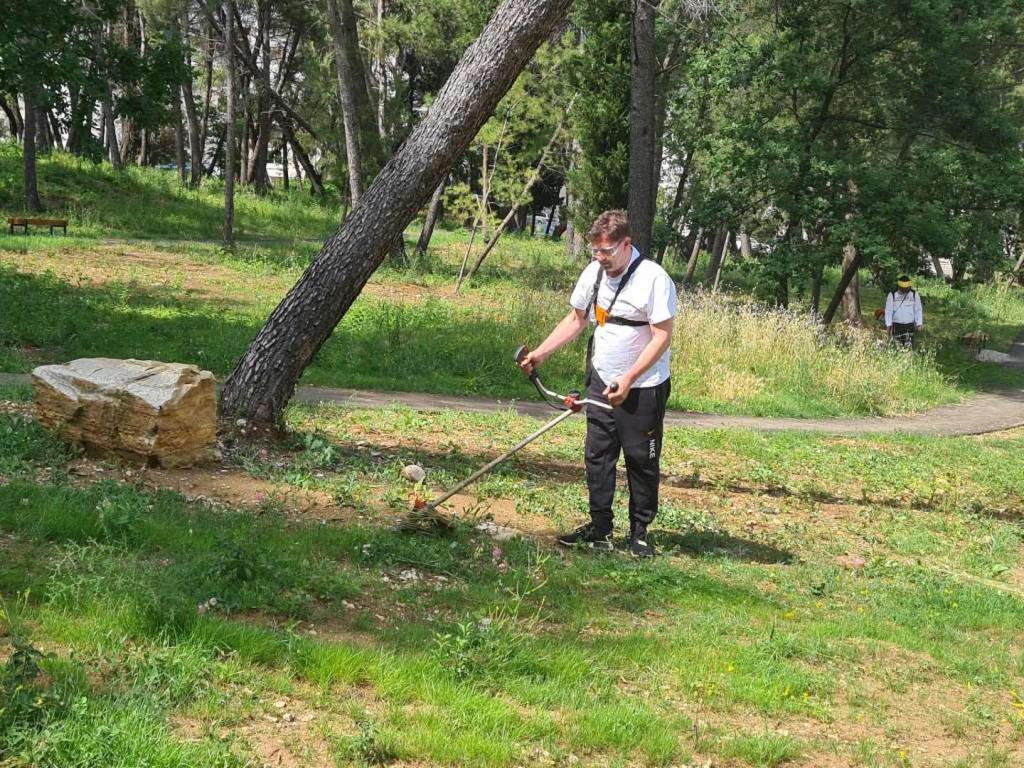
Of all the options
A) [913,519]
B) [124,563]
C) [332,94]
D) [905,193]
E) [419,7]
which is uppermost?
[419,7]

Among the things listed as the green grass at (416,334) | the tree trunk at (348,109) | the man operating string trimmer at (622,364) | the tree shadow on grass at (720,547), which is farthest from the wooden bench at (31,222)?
the man operating string trimmer at (622,364)

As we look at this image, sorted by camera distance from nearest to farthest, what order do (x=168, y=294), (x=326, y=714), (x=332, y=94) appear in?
(x=326, y=714)
(x=168, y=294)
(x=332, y=94)

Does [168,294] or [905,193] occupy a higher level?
[905,193]

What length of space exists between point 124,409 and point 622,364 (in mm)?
3228

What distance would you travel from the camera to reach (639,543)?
6.90 m

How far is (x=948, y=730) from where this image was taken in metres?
4.84

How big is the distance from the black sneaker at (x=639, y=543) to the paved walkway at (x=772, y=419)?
17.2 feet

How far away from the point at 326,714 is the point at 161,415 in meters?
3.53

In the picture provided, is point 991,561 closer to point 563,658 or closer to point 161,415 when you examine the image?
point 563,658

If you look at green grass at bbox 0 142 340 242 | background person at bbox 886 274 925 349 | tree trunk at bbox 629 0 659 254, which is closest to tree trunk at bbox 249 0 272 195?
green grass at bbox 0 142 340 242

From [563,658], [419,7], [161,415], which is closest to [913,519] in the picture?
[563,658]

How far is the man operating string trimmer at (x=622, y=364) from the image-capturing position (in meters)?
6.38

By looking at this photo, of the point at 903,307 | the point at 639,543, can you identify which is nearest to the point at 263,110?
the point at 903,307

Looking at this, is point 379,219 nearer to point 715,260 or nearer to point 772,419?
point 772,419
